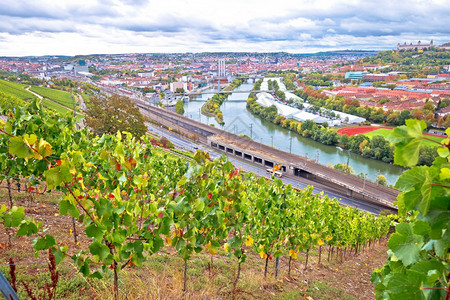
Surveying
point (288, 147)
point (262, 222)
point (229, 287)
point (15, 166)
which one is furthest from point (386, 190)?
point (15, 166)

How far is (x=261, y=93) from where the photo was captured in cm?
6316

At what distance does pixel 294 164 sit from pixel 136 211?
868 inches

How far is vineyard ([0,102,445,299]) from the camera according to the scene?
182 centimetres

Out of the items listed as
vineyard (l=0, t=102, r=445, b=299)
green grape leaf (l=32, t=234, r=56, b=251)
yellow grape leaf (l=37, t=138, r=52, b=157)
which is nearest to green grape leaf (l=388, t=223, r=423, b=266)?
vineyard (l=0, t=102, r=445, b=299)

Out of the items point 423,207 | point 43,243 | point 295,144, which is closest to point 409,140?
point 423,207

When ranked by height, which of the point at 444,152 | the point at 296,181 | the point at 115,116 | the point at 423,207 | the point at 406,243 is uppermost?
the point at 444,152

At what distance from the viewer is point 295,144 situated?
3131 cm

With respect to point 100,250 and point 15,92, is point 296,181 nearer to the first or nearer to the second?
point 100,250

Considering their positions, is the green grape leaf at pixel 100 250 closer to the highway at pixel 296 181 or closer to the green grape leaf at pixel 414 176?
the green grape leaf at pixel 414 176

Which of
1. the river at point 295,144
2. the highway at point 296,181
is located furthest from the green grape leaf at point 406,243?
the river at point 295,144

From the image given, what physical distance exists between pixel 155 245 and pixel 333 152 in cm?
2846

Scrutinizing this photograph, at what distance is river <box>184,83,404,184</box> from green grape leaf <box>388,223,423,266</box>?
20505 mm

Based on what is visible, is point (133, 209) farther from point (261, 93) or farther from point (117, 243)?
point (261, 93)

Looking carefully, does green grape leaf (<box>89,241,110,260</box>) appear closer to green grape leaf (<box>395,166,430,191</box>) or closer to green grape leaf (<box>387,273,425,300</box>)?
green grape leaf (<box>387,273,425,300</box>)
